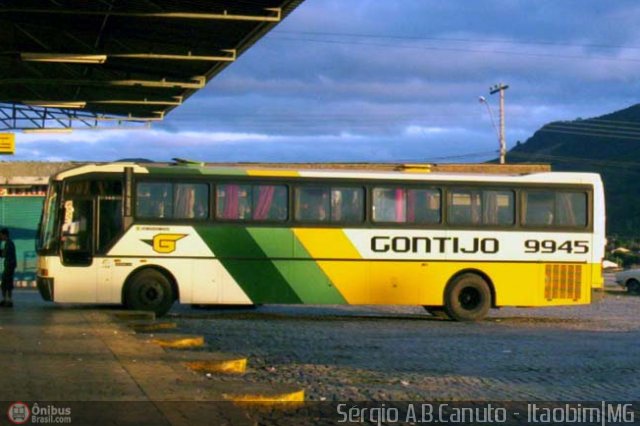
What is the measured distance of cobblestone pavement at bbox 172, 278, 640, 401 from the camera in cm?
1080

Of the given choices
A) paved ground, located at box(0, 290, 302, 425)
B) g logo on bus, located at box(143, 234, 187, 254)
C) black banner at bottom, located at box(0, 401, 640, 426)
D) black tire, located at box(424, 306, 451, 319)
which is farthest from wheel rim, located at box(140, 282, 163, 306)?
black banner at bottom, located at box(0, 401, 640, 426)

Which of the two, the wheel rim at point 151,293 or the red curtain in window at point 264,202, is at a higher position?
the red curtain in window at point 264,202

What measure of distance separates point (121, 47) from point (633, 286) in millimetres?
23931

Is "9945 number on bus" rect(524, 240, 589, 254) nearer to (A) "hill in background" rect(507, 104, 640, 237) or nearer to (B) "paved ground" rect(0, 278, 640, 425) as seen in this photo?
(B) "paved ground" rect(0, 278, 640, 425)

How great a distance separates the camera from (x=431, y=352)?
14.4 metres

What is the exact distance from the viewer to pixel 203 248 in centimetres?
1983

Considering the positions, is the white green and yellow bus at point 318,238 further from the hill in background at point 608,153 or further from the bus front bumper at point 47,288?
the hill in background at point 608,153

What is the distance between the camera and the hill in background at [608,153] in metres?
96.1

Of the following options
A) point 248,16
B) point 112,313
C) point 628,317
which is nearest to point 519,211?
point 628,317

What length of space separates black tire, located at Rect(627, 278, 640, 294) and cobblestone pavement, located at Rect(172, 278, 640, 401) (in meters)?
13.9

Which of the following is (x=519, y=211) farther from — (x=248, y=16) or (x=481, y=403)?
(x=481, y=403)

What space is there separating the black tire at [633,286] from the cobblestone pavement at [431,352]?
13.9 metres

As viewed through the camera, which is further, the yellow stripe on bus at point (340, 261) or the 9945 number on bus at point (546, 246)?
the 9945 number on bus at point (546, 246)

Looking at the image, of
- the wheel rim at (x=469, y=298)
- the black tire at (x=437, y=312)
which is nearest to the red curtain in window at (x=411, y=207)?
the wheel rim at (x=469, y=298)
